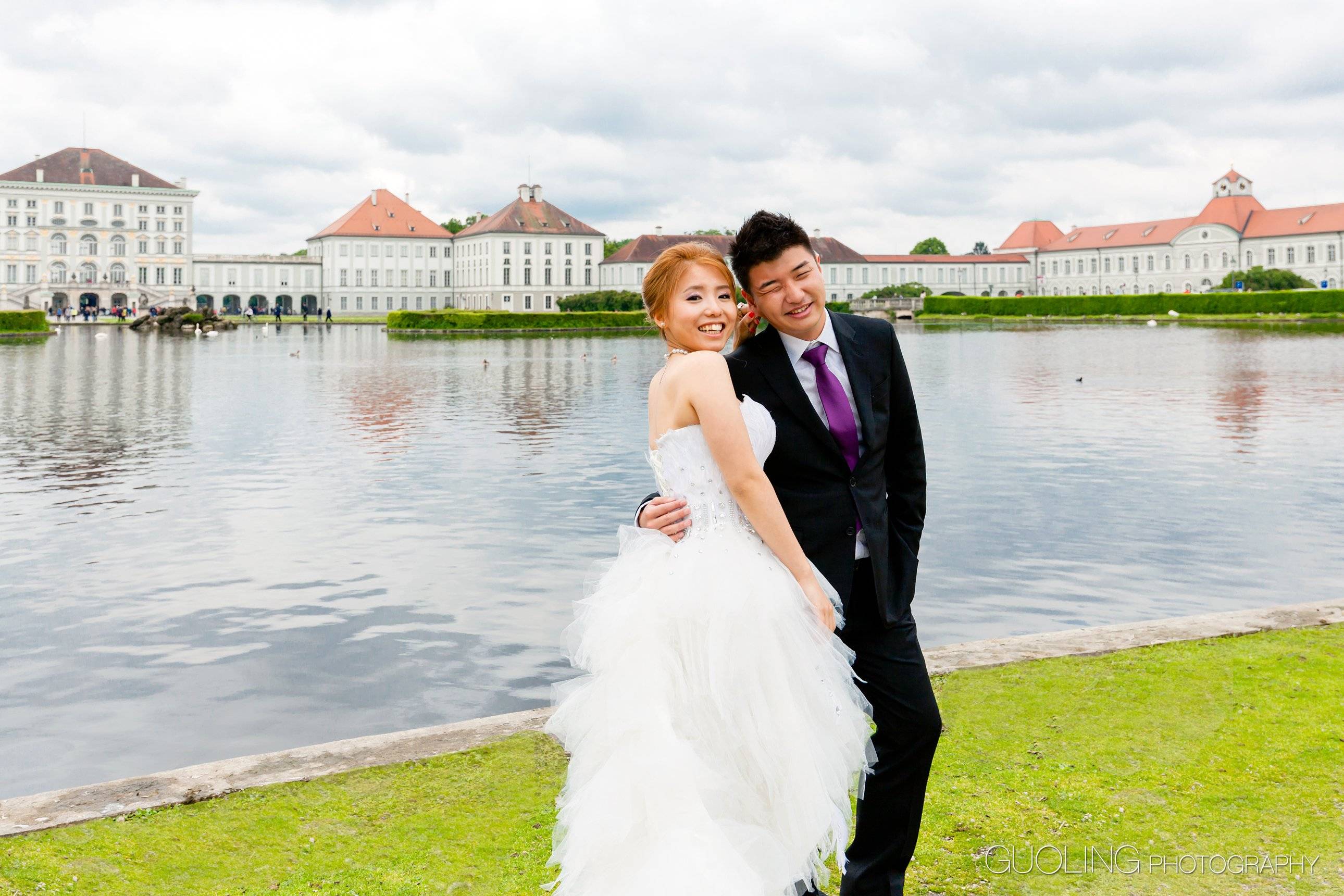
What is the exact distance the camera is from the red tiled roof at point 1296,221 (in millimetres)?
113688

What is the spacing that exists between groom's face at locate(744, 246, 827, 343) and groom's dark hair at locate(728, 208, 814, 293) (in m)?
0.02

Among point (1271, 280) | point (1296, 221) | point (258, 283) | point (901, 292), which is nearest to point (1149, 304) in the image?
point (1271, 280)

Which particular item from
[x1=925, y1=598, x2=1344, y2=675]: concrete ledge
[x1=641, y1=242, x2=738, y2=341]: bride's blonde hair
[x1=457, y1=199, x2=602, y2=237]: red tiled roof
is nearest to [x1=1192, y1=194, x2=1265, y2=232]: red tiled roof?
[x1=457, y1=199, x2=602, y2=237]: red tiled roof

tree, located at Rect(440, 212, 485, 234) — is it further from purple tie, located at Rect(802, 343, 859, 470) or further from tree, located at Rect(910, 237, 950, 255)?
purple tie, located at Rect(802, 343, 859, 470)

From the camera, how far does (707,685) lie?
2854 millimetres

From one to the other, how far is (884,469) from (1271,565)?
776 cm

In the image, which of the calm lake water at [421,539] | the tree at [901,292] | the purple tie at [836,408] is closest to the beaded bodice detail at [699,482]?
the purple tie at [836,408]

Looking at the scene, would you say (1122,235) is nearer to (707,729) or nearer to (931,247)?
(931,247)

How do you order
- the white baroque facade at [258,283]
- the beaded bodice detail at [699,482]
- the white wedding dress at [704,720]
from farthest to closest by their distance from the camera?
the white baroque facade at [258,283], the beaded bodice detail at [699,482], the white wedding dress at [704,720]

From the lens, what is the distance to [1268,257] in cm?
11869

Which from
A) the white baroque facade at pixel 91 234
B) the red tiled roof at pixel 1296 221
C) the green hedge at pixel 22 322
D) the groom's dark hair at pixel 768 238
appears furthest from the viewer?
the red tiled roof at pixel 1296 221

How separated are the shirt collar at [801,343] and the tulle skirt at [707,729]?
2.03 ft

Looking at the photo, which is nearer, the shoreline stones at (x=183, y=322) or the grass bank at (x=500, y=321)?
the shoreline stones at (x=183, y=322)

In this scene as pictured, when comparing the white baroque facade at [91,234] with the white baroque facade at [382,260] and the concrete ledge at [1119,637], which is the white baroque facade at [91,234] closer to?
the white baroque facade at [382,260]
